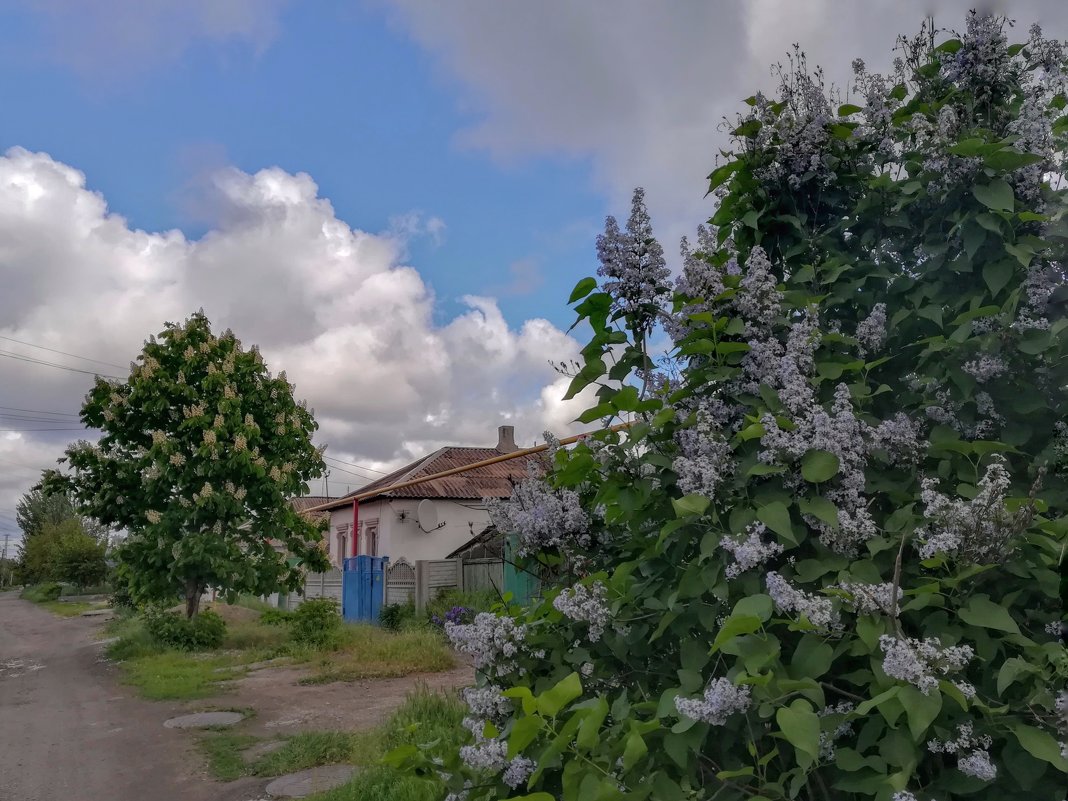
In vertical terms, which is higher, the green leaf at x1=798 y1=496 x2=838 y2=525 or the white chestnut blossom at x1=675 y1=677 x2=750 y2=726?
the green leaf at x1=798 y1=496 x2=838 y2=525

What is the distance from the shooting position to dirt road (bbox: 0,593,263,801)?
712cm

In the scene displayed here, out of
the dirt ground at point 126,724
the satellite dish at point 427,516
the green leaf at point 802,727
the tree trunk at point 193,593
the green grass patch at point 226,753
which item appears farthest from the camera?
the satellite dish at point 427,516

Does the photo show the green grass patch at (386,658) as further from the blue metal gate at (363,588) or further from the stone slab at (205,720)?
the blue metal gate at (363,588)

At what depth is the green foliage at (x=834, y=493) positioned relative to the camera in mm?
1683

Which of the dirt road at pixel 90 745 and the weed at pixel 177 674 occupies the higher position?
the weed at pixel 177 674

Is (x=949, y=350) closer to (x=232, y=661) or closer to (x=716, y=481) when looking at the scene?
(x=716, y=481)

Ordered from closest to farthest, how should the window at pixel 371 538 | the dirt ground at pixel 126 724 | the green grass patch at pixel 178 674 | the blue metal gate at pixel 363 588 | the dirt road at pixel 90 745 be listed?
the dirt road at pixel 90 745, the dirt ground at pixel 126 724, the green grass patch at pixel 178 674, the blue metal gate at pixel 363 588, the window at pixel 371 538

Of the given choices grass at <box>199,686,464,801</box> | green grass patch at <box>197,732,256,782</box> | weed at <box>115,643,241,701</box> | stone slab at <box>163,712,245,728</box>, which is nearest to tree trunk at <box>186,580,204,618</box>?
weed at <box>115,643,241,701</box>

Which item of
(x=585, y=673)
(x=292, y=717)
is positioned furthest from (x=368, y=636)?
(x=585, y=673)

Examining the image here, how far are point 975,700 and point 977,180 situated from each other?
1.39 meters

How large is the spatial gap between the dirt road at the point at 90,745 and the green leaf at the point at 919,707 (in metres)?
6.48

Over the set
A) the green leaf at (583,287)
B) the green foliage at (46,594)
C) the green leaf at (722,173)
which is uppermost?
the green leaf at (722,173)

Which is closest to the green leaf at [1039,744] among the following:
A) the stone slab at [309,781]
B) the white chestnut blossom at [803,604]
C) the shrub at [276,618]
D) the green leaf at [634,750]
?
the white chestnut blossom at [803,604]

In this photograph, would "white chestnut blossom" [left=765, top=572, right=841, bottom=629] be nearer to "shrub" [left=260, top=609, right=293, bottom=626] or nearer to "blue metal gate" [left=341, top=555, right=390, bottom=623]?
"shrub" [left=260, top=609, right=293, bottom=626]
